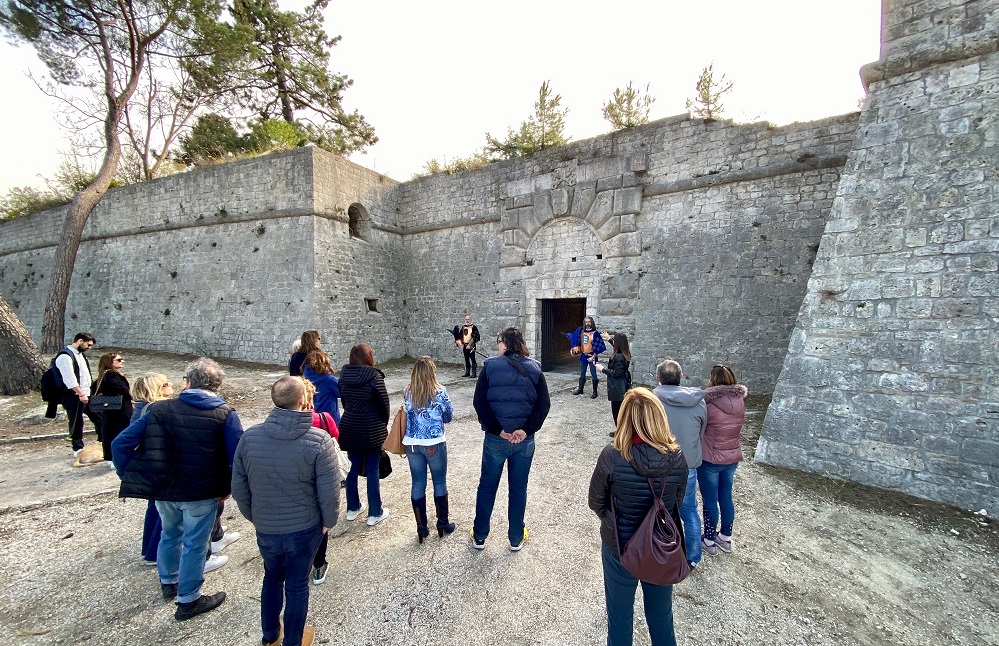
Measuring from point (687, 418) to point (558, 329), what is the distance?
11709mm

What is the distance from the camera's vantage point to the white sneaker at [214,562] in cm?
304

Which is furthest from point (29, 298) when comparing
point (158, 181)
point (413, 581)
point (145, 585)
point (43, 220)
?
point (413, 581)

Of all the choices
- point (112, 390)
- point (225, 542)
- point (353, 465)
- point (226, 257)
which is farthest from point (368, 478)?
point (226, 257)

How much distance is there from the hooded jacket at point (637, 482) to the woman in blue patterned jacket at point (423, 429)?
148cm

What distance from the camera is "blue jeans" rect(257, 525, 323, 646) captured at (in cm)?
216

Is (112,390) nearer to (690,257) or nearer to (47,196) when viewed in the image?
(690,257)

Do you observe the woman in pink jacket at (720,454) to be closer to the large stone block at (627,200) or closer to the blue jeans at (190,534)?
the blue jeans at (190,534)

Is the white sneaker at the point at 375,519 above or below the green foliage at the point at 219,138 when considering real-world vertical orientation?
below

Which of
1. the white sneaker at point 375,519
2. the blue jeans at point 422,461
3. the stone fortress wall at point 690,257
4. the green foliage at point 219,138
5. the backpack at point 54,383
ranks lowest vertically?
the white sneaker at point 375,519

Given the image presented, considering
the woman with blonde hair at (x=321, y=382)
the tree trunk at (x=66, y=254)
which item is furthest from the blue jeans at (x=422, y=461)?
the tree trunk at (x=66, y=254)

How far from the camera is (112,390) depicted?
4.22 metres

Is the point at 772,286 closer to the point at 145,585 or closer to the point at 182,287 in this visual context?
the point at 145,585

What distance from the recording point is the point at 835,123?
7.11 m

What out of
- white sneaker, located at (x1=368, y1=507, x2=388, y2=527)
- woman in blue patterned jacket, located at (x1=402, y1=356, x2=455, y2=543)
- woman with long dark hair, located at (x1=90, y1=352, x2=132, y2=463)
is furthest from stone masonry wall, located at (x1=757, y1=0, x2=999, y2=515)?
woman with long dark hair, located at (x1=90, y1=352, x2=132, y2=463)
